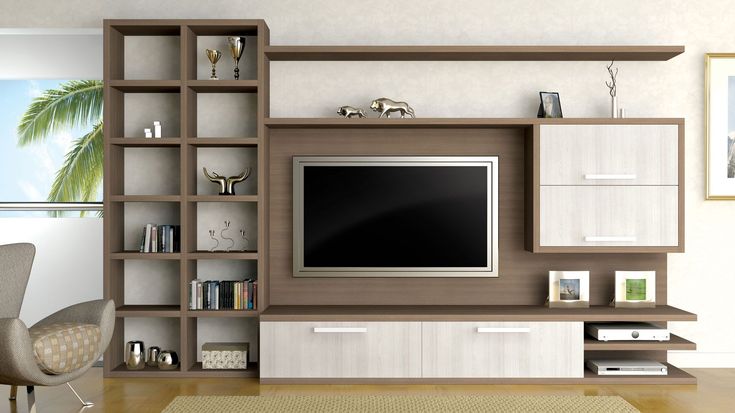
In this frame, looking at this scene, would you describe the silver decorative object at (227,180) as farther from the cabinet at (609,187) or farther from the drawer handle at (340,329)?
the cabinet at (609,187)

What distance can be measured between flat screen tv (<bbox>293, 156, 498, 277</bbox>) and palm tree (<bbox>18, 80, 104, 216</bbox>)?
2.25 meters

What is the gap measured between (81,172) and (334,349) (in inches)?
116

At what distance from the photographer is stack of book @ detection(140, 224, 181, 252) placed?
13.6ft

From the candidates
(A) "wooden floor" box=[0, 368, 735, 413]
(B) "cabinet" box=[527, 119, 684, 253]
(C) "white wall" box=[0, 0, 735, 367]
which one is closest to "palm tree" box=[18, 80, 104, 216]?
(C) "white wall" box=[0, 0, 735, 367]

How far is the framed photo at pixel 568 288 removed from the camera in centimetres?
418

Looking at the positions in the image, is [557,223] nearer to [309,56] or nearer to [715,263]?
[715,263]

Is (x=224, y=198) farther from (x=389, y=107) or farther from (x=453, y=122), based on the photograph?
(x=453, y=122)

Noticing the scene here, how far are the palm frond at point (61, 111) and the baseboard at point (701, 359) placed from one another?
4665 mm

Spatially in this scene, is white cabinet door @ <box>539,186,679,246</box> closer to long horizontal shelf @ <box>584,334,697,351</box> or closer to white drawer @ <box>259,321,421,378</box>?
long horizontal shelf @ <box>584,334,697,351</box>

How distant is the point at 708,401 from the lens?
360cm

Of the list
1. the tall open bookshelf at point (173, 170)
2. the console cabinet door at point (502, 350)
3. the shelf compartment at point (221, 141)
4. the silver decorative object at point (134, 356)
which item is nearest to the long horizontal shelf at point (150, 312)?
the tall open bookshelf at point (173, 170)

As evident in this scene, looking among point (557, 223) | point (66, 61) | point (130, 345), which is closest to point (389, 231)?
point (557, 223)

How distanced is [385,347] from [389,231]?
0.74 meters

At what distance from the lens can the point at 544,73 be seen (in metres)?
4.36
